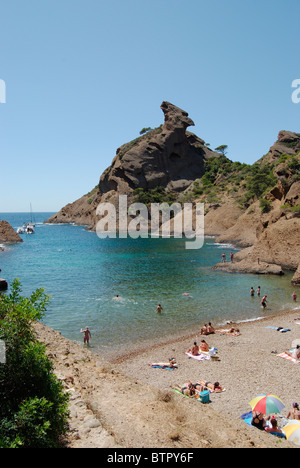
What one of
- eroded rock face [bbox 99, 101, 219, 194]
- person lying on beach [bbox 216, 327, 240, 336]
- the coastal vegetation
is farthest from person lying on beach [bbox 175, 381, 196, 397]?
eroded rock face [bbox 99, 101, 219, 194]

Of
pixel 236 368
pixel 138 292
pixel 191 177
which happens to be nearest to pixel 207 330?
pixel 236 368

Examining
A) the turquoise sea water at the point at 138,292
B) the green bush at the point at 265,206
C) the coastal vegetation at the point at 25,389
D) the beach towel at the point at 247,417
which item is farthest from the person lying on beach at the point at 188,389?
the green bush at the point at 265,206

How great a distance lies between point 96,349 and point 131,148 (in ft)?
342

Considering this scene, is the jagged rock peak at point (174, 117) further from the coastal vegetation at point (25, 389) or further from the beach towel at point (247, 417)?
the coastal vegetation at point (25, 389)

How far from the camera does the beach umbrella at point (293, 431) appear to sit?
31.2 feet

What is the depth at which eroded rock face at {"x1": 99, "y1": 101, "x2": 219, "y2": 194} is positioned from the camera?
111625mm

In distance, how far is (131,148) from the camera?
380 feet

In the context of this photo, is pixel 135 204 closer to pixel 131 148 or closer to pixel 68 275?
pixel 131 148

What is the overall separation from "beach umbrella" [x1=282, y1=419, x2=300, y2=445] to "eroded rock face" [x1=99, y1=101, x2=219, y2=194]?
10110 centimetres

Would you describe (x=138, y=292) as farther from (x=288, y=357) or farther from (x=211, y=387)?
(x=211, y=387)

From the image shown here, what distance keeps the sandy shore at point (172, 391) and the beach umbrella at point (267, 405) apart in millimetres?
777

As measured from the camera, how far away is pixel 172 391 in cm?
1232

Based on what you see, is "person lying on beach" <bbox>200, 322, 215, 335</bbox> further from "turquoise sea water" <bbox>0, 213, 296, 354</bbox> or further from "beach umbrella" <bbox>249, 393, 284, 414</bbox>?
"beach umbrella" <bbox>249, 393, 284, 414</bbox>
